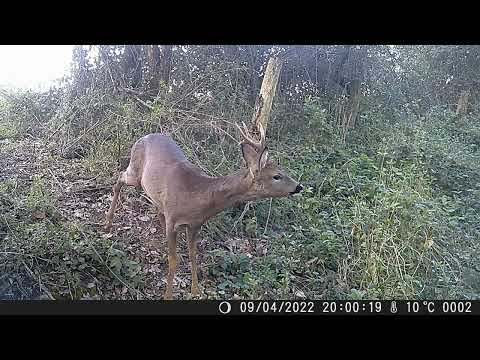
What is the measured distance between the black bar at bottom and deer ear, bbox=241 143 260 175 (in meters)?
0.67

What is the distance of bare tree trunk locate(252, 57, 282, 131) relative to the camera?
9.07ft

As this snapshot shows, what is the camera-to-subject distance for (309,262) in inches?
105

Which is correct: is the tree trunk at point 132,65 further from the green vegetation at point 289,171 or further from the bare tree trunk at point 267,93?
the bare tree trunk at point 267,93

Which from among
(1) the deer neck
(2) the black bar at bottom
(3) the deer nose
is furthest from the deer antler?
(2) the black bar at bottom

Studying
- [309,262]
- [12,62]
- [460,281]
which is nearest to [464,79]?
[460,281]

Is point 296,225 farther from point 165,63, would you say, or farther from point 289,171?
point 165,63

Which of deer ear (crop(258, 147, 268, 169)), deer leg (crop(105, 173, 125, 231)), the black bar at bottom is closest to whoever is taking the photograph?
deer ear (crop(258, 147, 268, 169))

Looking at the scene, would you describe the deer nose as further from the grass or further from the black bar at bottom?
the black bar at bottom

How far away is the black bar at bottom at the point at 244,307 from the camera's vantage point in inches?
102

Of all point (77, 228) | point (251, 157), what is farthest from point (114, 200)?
point (251, 157)

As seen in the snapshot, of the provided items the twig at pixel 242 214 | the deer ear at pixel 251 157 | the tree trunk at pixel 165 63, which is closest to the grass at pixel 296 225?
the twig at pixel 242 214

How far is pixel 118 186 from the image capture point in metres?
2.76
